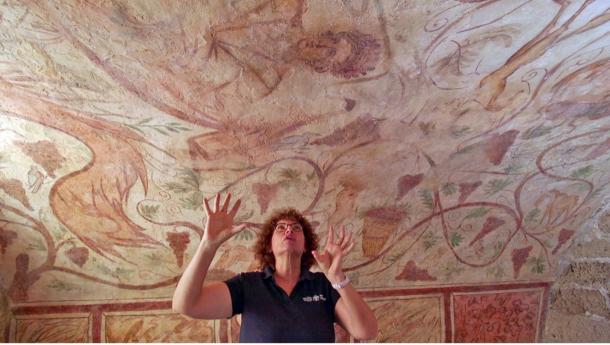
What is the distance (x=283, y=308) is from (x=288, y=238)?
1.10ft

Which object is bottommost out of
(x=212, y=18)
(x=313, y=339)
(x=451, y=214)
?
(x=313, y=339)

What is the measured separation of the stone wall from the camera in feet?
13.1

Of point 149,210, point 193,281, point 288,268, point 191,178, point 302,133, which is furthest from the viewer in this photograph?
point 149,210

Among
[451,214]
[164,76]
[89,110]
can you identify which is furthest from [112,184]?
[451,214]

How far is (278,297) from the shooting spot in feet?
6.43

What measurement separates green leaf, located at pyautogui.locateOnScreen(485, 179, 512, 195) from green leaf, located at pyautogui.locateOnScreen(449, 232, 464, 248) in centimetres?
43

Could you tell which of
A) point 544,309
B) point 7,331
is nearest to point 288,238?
point 7,331

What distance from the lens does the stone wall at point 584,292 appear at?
4.00 metres

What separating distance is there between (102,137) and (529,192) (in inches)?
118

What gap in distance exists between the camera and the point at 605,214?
13.1ft

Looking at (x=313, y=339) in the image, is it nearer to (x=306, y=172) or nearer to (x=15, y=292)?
(x=306, y=172)

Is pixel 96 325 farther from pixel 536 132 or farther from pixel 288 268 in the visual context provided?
pixel 536 132

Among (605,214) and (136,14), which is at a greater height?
(136,14)

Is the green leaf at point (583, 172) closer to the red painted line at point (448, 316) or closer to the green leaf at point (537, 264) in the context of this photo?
the green leaf at point (537, 264)
